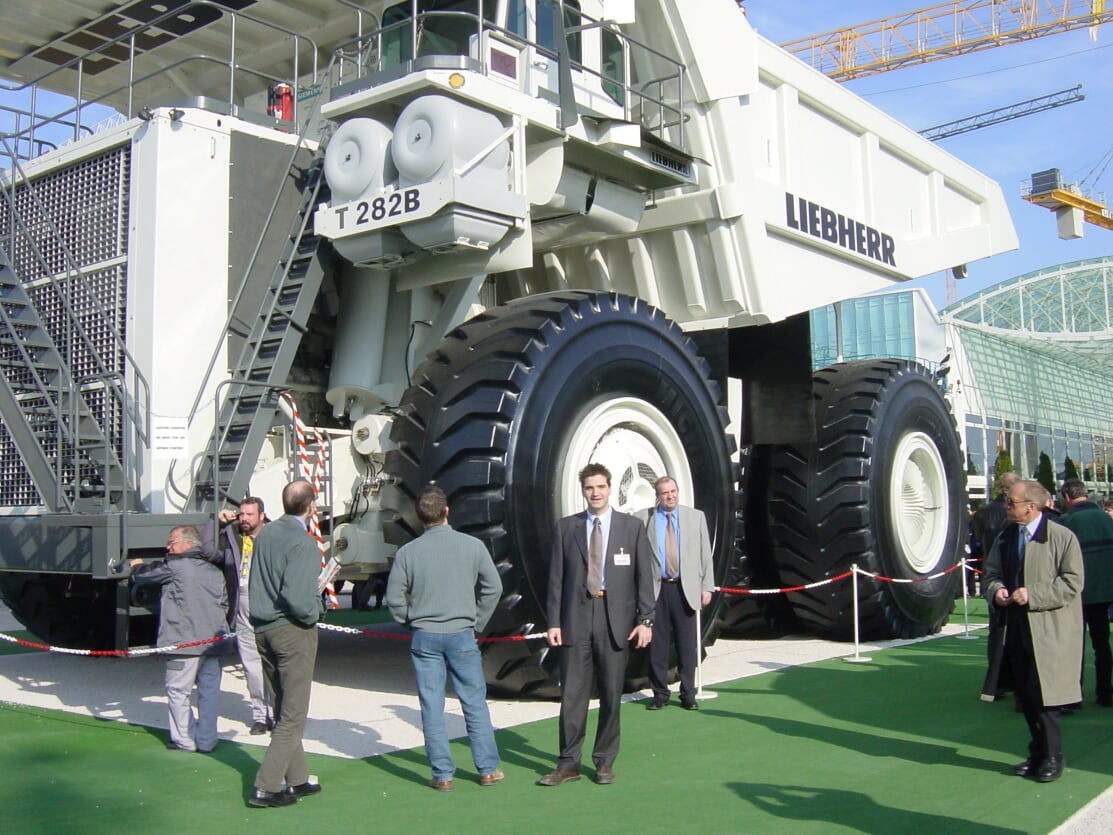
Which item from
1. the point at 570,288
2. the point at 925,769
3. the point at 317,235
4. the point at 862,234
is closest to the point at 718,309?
the point at 570,288

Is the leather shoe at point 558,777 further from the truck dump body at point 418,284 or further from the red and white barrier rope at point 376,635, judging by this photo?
the truck dump body at point 418,284

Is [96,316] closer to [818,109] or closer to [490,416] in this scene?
[490,416]

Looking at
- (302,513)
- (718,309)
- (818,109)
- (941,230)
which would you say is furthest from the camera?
(941,230)

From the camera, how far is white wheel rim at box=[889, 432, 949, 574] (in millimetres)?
10711

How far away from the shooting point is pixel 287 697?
5199mm

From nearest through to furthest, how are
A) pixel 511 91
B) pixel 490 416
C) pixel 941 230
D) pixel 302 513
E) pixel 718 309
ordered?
pixel 302 513 → pixel 490 416 → pixel 511 91 → pixel 718 309 → pixel 941 230

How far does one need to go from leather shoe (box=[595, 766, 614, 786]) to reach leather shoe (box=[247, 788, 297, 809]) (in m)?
1.34

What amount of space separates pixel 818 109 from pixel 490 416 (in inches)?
217

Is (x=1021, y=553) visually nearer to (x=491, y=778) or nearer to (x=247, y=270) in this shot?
(x=491, y=778)

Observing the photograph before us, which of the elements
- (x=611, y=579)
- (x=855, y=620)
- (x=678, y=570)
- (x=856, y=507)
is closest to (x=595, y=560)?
(x=611, y=579)

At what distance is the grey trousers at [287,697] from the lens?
5094 millimetres

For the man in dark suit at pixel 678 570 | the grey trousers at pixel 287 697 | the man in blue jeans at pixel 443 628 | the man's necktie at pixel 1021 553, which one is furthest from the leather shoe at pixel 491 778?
the man's necktie at pixel 1021 553

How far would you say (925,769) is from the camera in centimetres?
570

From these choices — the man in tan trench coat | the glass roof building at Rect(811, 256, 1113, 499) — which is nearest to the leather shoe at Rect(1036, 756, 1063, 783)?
the man in tan trench coat
